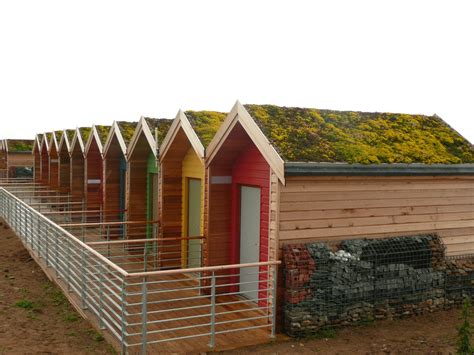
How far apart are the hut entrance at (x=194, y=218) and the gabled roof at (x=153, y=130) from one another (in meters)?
1.34

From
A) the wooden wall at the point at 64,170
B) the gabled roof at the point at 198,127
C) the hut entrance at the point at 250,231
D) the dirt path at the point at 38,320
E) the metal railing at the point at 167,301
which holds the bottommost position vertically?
the dirt path at the point at 38,320

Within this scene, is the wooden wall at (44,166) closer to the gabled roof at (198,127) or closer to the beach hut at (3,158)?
the beach hut at (3,158)

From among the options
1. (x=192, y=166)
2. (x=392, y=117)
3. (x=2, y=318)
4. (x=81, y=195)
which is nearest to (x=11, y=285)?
(x=2, y=318)

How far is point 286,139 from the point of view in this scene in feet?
30.3

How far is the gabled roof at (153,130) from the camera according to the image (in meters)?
13.7

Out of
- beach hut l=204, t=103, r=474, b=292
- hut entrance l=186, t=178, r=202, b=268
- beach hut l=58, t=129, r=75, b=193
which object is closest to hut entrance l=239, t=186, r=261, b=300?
beach hut l=204, t=103, r=474, b=292

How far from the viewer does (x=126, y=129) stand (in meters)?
16.8

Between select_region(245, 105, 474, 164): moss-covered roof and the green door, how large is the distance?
3770mm

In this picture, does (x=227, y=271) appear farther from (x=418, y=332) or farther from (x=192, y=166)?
(x=418, y=332)

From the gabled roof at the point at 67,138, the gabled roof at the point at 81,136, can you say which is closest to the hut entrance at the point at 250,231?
the gabled roof at the point at 81,136

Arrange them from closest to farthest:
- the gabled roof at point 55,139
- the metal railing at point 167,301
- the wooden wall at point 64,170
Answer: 1. the metal railing at point 167,301
2. the wooden wall at point 64,170
3. the gabled roof at point 55,139

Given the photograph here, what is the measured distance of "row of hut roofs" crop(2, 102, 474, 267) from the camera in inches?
358

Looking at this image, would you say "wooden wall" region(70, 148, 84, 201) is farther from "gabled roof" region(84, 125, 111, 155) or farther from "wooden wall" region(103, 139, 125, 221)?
"wooden wall" region(103, 139, 125, 221)

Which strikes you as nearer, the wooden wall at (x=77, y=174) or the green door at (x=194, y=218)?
the green door at (x=194, y=218)
